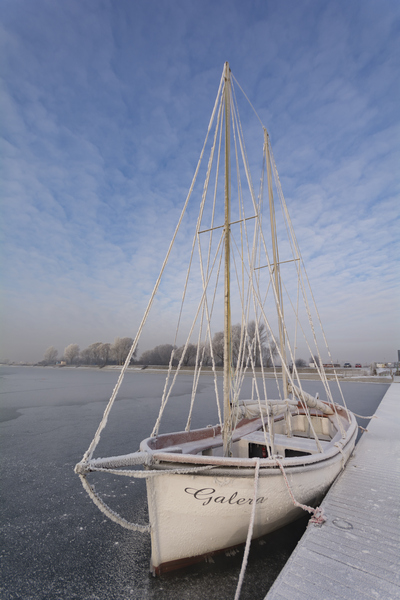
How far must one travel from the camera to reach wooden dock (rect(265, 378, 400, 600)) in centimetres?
304

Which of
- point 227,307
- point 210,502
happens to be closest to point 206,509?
point 210,502

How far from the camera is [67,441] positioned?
11852 millimetres

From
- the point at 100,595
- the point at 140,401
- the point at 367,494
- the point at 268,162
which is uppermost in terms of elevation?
the point at 268,162

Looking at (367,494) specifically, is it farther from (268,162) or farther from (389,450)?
(268,162)

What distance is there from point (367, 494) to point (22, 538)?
6.29 meters

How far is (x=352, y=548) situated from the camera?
3.72 metres

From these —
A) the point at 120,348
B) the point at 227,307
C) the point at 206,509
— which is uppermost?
the point at 120,348

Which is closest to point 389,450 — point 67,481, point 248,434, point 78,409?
point 248,434

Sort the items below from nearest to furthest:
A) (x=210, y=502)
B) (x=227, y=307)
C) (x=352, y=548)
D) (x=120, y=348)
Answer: (x=352, y=548) < (x=210, y=502) < (x=227, y=307) < (x=120, y=348)

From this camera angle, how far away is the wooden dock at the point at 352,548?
3.04 meters

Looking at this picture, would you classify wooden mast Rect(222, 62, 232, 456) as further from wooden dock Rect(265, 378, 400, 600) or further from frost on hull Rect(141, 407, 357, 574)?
wooden dock Rect(265, 378, 400, 600)

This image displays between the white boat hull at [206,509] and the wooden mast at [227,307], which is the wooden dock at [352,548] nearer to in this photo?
the white boat hull at [206,509]

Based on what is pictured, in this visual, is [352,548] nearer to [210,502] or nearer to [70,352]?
[210,502]

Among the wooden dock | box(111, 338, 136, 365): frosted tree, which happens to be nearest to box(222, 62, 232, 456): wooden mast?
the wooden dock
